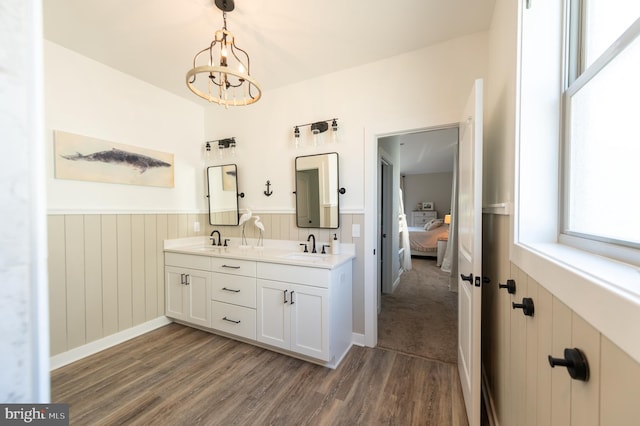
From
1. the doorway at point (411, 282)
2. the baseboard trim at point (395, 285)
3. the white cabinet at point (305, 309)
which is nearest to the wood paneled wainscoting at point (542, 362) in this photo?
the doorway at point (411, 282)

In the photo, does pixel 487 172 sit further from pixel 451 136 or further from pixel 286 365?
pixel 451 136

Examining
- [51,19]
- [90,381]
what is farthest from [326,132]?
[90,381]

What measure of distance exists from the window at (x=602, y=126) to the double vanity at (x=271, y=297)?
4.80ft

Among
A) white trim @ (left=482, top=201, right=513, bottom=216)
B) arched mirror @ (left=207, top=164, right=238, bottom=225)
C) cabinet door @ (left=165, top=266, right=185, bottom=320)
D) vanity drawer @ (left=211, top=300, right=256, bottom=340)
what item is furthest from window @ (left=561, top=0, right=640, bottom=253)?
cabinet door @ (left=165, top=266, right=185, bottom=320)

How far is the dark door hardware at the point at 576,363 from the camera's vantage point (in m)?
0.58

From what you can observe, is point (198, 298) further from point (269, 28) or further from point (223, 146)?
point (269, 28)

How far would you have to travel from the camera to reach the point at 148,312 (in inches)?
105

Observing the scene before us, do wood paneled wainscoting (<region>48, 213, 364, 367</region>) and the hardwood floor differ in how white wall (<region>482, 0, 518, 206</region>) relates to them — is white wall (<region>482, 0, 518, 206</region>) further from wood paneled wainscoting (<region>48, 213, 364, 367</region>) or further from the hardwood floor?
the hardwood floor

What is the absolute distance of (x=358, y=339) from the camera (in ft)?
7.80

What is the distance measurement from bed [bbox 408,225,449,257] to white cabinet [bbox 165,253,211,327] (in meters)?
5.04

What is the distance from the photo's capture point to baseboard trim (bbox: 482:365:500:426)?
149 cm

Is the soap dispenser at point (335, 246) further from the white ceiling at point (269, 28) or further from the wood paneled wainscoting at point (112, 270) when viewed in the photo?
the white ceiling at point (269, 28)

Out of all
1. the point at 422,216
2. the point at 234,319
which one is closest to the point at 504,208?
the point at 234,319

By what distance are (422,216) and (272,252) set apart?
6.70 meters
